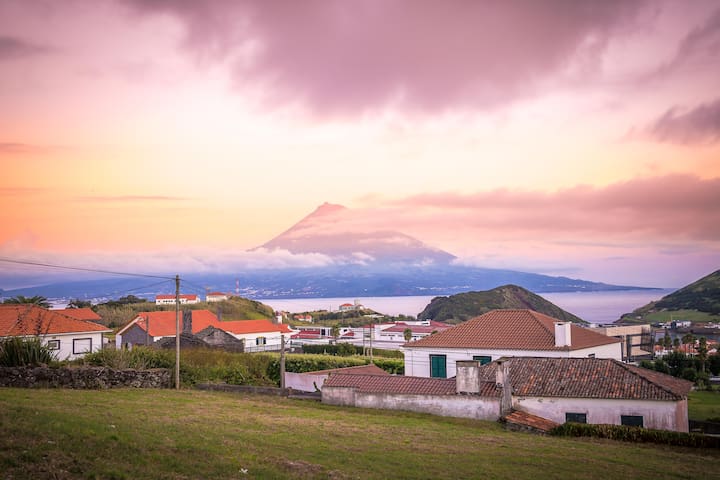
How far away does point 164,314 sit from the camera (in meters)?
69.6

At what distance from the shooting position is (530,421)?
24.2 m

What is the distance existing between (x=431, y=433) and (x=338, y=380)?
8910mm

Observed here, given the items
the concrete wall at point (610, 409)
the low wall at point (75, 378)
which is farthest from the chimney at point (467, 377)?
the low wall at point (75, 378)

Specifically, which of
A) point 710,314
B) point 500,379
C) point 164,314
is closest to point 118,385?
point 500,379

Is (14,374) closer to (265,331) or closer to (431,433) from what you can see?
(431,433)

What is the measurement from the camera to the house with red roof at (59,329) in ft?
136

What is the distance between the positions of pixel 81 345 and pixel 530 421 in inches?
1311

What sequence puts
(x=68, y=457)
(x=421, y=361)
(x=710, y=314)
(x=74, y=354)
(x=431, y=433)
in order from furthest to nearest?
(x=710, y=314) < (x=74, y=354) < (x=421, y=361) < (x=431, y=433) < (x=68, y=457)

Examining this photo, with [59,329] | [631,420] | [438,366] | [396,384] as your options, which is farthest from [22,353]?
[631,420]

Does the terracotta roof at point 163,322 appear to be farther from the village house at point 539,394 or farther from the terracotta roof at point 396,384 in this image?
the village house at point 539,394

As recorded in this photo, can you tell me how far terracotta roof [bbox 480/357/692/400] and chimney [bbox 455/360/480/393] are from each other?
2.39 meters

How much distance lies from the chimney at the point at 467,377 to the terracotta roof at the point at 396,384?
0.45 meters

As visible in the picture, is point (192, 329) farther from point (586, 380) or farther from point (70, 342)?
point (586, 380)

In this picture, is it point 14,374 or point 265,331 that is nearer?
point 14,374
